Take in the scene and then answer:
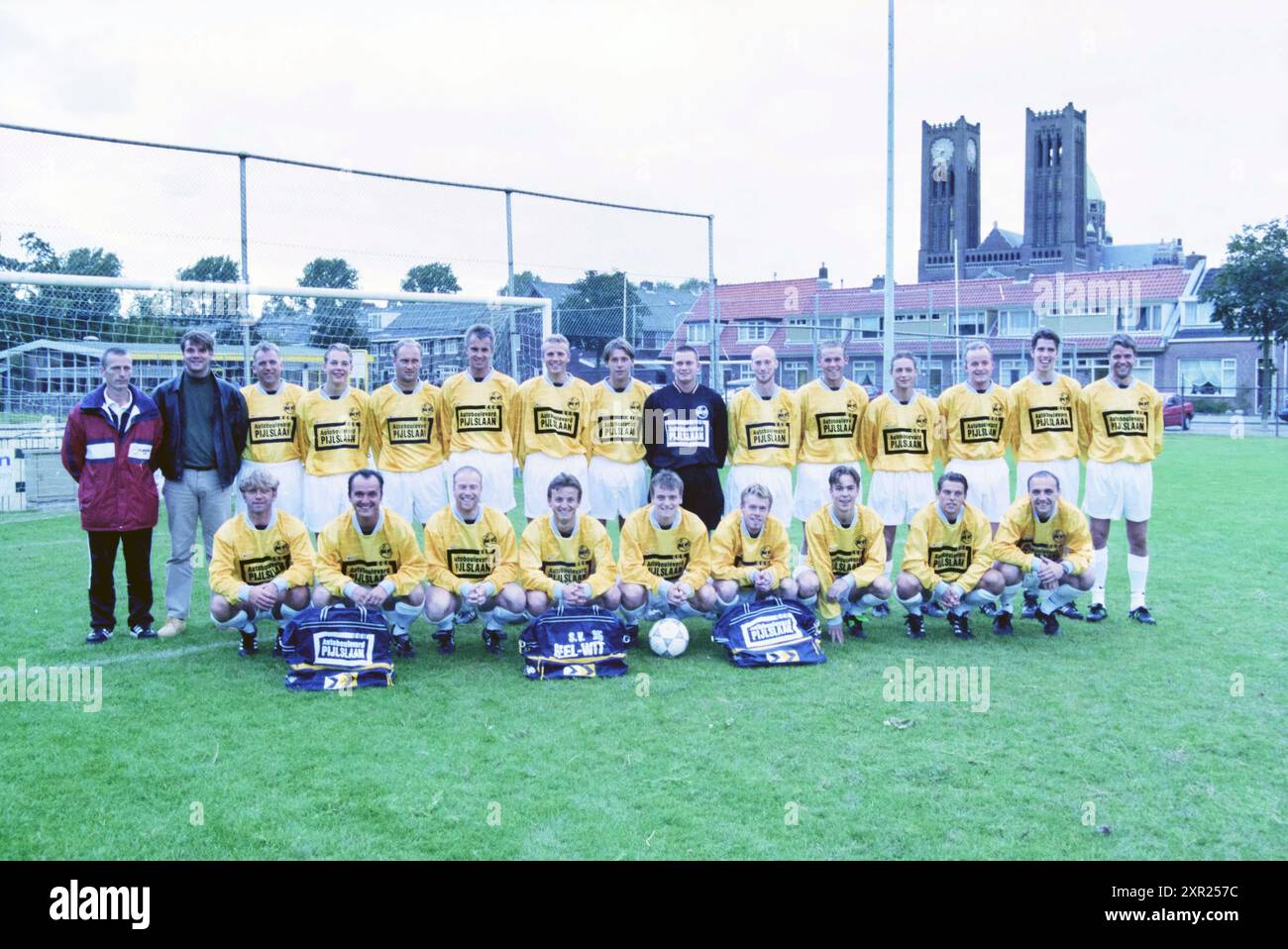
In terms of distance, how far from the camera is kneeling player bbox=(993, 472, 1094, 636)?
6.23m

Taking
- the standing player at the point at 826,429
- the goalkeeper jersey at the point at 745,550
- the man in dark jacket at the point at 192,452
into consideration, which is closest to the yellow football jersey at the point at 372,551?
the man in dark jacket at the point at 192,452

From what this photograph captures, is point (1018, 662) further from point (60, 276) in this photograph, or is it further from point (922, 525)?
point (60, 276)

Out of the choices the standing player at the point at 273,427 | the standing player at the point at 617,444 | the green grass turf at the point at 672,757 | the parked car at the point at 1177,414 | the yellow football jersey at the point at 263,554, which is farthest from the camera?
the parked car at the point at 1177,414

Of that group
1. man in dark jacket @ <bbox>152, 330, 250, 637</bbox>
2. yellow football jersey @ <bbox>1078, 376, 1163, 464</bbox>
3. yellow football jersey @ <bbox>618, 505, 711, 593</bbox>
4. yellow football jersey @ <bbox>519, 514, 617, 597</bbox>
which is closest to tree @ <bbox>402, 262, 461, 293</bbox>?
man in dark jacket @ <bbox>152, 330, 250, 637</bbox>

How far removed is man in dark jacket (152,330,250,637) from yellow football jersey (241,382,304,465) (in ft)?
0.44

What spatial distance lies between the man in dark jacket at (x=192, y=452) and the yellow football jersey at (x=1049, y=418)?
5.04m

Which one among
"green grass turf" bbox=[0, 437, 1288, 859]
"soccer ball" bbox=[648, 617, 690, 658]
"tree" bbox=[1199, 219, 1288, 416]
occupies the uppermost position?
"tree" bbox=[1199, 219, 1288, 416]

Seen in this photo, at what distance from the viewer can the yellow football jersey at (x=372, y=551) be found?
19.3ft

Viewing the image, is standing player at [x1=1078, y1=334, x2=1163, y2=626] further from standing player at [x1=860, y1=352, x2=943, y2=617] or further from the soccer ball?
the soccer ball

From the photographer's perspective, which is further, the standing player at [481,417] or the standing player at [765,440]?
the standing player at [765,440]

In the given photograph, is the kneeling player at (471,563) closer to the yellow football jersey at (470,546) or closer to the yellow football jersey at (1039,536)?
the yellow football jersey at (470,546)

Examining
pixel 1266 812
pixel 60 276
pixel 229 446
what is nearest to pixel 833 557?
pixel 1266 812

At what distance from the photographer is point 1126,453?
682 centimetres

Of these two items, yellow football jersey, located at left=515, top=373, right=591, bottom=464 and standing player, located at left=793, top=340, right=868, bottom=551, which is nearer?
yellow football jersey, located at left=515, top=373, right=591, bottom=464
